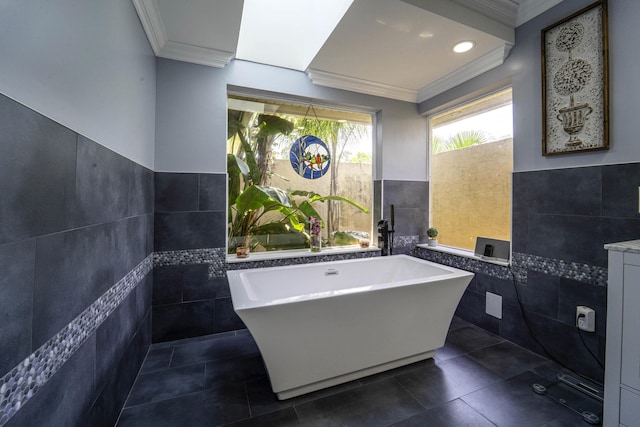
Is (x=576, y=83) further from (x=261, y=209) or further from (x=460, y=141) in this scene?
(x=261, y=209)

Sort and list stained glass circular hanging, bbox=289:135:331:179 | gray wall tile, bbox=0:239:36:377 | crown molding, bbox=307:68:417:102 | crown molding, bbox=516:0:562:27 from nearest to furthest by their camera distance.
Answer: gray wall tile, bbox=0:239:36:377, crown molding, bbox=516:0:562:27, crown molding, bbox=307:68:417:102, stained glass circular hanging, bbox=289:135:331:179

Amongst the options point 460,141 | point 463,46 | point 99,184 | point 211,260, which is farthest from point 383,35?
point 211,260

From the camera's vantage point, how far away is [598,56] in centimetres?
174

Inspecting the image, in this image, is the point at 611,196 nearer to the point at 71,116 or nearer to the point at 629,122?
the point at 629,122

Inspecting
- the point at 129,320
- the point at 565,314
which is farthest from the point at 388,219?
the point at 129,320

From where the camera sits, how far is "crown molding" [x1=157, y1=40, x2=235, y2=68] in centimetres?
223

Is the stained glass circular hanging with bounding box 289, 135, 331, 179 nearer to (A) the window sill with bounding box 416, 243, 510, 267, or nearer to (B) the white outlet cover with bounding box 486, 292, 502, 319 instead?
(A) the window sill with bounding box 416, 243, 510, 267

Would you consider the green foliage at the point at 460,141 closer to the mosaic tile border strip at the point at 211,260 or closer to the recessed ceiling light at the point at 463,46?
the recessed ceiling light at the point at 463,46

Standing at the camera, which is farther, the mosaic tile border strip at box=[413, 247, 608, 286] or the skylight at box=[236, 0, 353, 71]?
the skylight at box=[236, 0, 353, 71]

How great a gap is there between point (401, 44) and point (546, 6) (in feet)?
3.54

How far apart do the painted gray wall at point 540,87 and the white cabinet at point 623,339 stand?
0.90m

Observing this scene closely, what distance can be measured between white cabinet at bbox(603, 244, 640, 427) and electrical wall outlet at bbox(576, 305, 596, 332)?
2.24ft

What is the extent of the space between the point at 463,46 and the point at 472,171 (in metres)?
1.22

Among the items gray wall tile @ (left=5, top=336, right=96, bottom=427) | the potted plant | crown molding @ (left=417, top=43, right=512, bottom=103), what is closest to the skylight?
crown molding @ (left=417, top=43, right=512, bottom=103)
